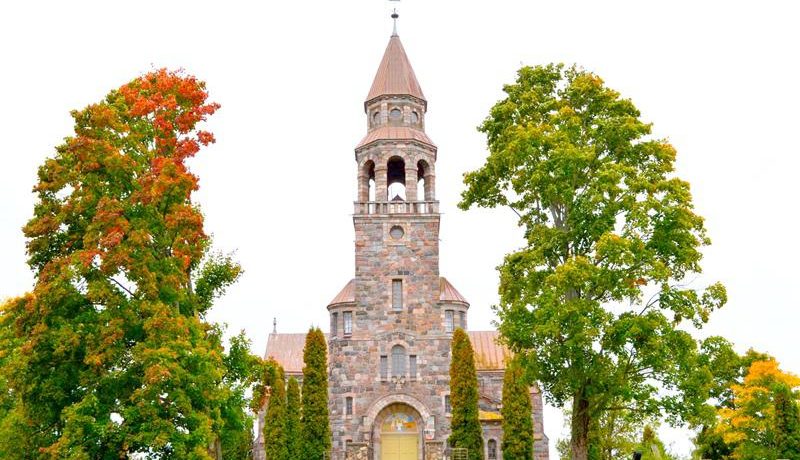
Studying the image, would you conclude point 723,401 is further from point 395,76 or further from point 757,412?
point 395,76

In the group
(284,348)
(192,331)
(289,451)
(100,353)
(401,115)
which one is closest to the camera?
(100,353)

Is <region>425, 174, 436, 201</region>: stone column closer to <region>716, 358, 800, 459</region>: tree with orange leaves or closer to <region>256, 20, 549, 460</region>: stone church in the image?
<region>256, 20, 549, 460</region>: stone church

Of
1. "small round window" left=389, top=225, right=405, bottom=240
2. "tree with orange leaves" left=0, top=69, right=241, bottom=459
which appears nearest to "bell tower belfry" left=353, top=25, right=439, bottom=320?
"small round window" left=389, top=225, right=405, bottom=240

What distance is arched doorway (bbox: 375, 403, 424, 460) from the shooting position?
137ft

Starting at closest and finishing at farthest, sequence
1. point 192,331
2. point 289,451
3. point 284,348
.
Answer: point 192,331, point 289,451, point 284,348

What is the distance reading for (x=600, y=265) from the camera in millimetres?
21312

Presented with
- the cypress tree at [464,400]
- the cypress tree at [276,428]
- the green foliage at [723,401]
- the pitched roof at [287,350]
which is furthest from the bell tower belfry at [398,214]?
the pitched roof at [287,350]

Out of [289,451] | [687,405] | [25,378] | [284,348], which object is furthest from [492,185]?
[284,348]

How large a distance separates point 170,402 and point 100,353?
76.7 inches

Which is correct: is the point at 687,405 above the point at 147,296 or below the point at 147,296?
below

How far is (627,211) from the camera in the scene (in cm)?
2108

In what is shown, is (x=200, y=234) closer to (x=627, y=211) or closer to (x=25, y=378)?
(x=25, y=378)

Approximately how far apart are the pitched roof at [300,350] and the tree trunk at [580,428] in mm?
27677

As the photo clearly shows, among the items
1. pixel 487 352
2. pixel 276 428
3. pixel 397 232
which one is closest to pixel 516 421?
pixel 397 232
